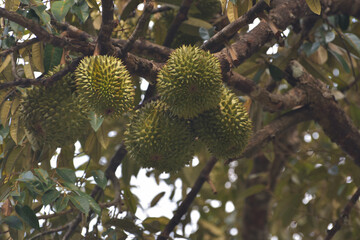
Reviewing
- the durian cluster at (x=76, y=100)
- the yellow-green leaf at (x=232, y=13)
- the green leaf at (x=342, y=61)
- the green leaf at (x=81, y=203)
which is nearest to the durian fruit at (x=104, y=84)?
the durian cluster at (x=76, y=100)

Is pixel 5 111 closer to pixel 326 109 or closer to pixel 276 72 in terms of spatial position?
pixel 276 72

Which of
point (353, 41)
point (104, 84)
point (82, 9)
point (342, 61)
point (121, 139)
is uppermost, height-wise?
point (82, 9)

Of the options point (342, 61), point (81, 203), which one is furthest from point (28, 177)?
point (342, 61)

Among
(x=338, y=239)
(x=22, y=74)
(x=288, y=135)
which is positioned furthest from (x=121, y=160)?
(x=288, y=135)

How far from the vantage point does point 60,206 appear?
182cm

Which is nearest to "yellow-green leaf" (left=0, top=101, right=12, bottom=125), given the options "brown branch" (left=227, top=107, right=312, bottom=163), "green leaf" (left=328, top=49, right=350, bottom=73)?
"brown branch" (left=227, top=107, right=312, bottom=163)

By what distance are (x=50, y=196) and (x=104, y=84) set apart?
19.8 inches

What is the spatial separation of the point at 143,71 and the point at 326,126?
1.26 meters

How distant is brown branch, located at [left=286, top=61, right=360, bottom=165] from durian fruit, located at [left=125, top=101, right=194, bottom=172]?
35.3 inches

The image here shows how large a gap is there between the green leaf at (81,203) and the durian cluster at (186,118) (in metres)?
0.29

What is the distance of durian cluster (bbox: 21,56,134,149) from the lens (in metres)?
1.66

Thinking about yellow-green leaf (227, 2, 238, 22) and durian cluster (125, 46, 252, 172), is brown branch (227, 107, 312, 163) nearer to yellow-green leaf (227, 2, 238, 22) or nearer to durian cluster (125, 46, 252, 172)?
durian cluster (125, 46, 252, 172)

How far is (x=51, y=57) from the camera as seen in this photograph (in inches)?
71.5

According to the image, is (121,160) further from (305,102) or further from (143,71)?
(305,102)
